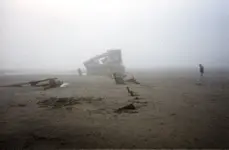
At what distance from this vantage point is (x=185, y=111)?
6.36 meters

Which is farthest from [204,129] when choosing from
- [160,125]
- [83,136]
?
[83,136]

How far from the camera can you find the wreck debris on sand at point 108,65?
24.4 meters

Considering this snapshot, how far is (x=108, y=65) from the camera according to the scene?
79.7 ft

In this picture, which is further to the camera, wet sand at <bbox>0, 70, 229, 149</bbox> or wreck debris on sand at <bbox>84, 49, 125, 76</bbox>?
wreck debris on sand at <bbox>84, 49, 125, 76</bbox>

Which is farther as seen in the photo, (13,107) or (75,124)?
(13,107)

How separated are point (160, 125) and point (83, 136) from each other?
61.0 inches

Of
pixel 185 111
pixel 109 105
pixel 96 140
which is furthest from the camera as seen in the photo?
pixel 109 105

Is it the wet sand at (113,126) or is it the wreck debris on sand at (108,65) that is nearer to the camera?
the wet sand at (113,126)

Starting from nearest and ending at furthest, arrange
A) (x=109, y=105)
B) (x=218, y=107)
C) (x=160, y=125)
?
(x=160, y=125) → (x=218, y=107) → (x=109, y=105)

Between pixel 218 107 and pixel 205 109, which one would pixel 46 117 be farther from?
pixel 218 107

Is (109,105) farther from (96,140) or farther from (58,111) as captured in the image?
(96,140)

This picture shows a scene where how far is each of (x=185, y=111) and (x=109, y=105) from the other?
208 centimetres

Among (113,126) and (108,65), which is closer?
(113,126)

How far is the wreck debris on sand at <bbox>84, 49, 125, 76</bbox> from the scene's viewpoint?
24.4m
